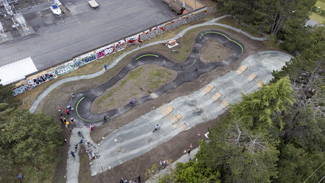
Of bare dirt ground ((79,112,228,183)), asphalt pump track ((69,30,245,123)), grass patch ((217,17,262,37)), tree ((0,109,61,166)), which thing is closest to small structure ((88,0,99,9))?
asphalt pump track ((69,30,245,123))

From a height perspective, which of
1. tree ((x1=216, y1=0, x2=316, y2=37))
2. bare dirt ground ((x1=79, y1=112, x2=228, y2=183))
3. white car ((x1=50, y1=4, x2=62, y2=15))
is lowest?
bare dirt ground ((x1=79, y1=112, x2=228, y2=183))

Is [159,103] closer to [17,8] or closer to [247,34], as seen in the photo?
[247,34]

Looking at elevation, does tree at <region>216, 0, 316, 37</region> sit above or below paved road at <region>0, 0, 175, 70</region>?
above

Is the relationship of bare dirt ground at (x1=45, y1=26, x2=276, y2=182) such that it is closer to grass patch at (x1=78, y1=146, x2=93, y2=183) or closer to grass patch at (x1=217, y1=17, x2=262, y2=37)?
grass patch at (x1=78, y1=146, x2=93, y2=183)

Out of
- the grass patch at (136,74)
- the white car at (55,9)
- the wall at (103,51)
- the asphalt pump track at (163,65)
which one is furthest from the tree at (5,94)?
the white car at (55,9)

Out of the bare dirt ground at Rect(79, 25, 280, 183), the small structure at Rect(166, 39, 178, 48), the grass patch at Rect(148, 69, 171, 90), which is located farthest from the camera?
the small structure at Rect(166, 39, 178, 48)

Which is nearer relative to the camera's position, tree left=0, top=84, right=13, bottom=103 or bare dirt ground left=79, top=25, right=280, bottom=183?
bare dirt ground left=79, top=25, right=280, bottom=183

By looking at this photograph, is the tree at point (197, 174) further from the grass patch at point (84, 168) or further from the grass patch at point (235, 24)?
the grass patch at point (235, 24)
